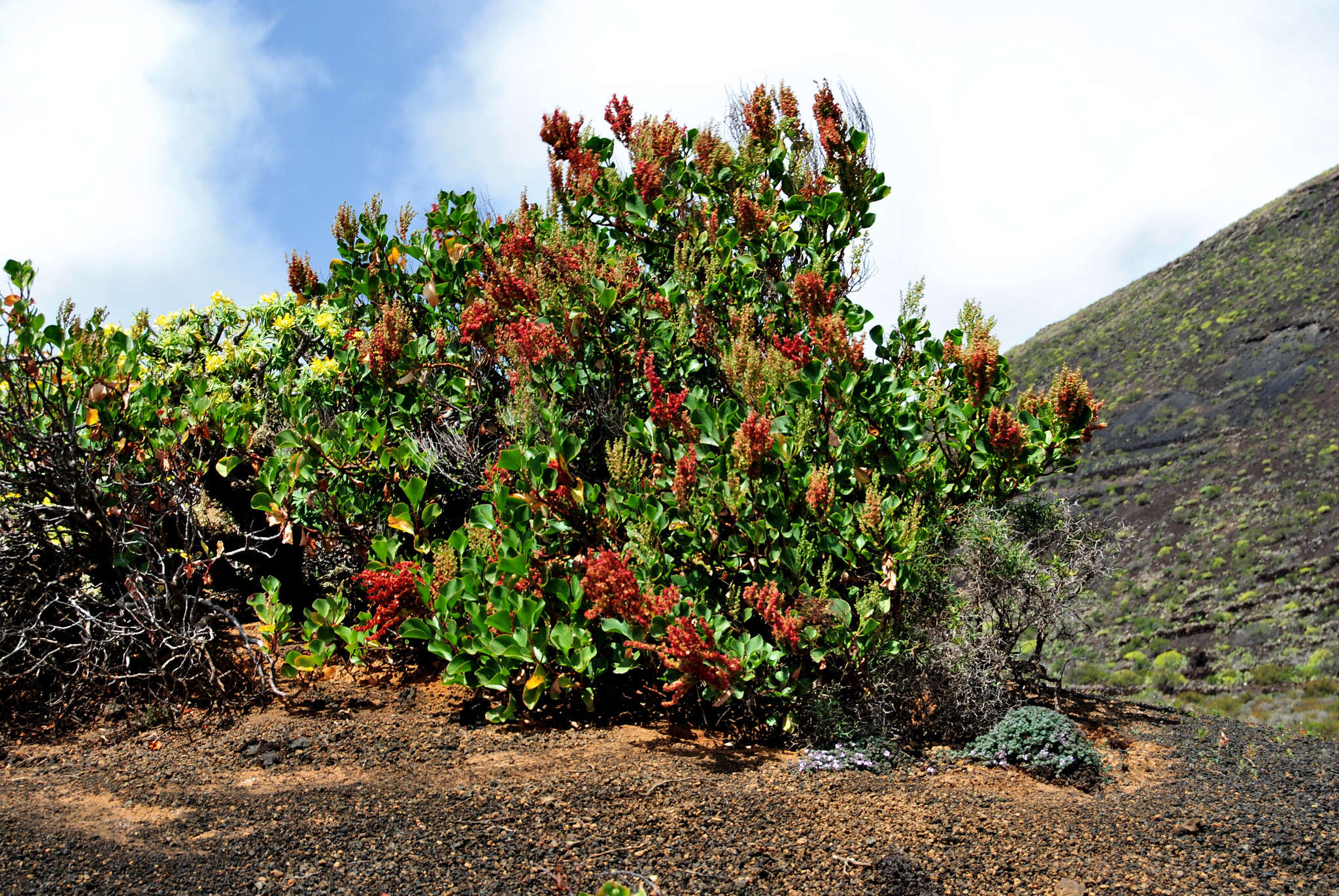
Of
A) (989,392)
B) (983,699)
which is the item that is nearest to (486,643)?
(983,699)

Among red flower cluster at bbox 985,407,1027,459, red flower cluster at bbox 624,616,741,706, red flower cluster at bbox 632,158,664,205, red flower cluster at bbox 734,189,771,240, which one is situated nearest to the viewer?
red flower cluster at bbox 624,616,741,706

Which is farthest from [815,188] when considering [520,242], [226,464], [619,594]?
[226,464]

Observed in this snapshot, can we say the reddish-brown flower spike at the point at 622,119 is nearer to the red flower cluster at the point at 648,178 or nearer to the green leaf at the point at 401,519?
the red flower cluster at the point at 648,178

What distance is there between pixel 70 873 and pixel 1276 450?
3294 cm

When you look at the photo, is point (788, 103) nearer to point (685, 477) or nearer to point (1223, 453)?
point (685, 477)

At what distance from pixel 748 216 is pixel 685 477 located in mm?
1782

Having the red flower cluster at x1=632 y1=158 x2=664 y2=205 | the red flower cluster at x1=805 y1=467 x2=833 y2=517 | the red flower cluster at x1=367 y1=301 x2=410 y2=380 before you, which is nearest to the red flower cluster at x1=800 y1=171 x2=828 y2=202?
the red flower cluster at x1=632 y1=158 x2=664 y2=205

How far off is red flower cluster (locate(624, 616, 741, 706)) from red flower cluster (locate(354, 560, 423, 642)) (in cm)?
127

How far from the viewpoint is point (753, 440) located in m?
3.94

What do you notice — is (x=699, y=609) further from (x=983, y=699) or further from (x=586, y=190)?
(x=586, y=190)

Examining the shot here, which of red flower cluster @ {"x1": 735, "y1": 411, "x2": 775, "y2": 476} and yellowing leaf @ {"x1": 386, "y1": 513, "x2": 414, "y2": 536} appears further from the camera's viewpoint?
yellowing leaf @ {"x1": 386, "y1": 513, "x2": 414, "y2": 536}

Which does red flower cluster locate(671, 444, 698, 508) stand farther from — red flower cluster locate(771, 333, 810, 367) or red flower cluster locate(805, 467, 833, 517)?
red flower cluster locate(771, 333, 810, 367)

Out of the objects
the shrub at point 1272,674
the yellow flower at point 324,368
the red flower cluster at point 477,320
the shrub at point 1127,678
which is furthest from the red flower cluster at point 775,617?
the shrub at point 1272,674

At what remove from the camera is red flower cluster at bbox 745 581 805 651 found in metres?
3.86
